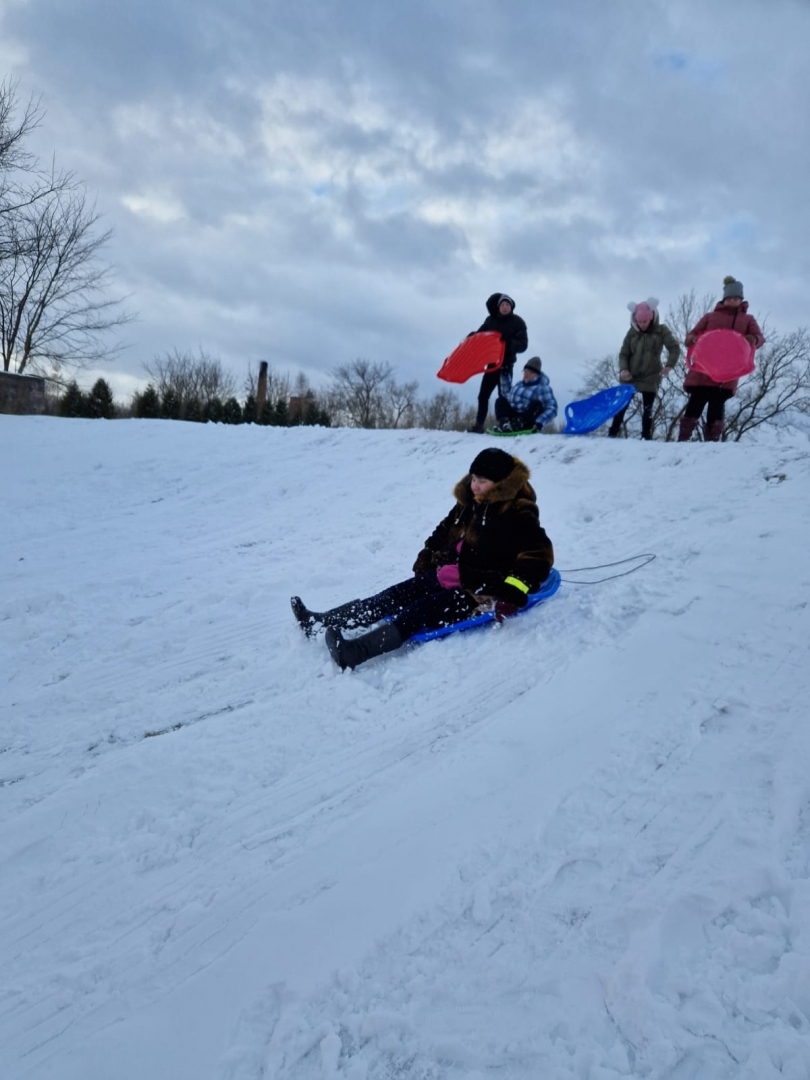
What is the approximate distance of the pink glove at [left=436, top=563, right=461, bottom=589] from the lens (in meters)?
3.67

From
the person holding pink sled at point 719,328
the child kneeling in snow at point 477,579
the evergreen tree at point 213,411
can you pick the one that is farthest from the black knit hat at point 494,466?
the evergreen tree at point 213,411

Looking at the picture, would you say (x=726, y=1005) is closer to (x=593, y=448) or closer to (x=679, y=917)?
(x=679, y=917)

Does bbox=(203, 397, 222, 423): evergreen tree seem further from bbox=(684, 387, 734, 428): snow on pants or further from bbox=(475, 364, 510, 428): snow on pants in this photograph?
bbox=(684, 387, 734, 428): snow on pants

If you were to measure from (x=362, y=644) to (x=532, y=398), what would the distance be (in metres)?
5.53

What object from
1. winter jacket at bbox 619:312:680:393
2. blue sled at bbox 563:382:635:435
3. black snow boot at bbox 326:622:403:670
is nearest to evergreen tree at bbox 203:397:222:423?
blue sled at bbox 563:382:635:435

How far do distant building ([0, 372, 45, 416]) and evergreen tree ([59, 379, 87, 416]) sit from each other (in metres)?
10.7

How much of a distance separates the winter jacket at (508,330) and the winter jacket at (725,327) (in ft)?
7.07

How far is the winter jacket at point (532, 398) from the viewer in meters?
7.66

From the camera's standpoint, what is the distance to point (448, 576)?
3.72 metres

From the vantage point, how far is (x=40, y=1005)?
1531 mm

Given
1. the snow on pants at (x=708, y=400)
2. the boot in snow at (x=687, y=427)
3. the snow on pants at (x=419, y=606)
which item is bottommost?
the snow on pants at (x=419, y=606)

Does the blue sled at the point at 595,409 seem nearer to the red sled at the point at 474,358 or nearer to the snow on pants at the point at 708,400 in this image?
the snow on pants at the point at 708,400

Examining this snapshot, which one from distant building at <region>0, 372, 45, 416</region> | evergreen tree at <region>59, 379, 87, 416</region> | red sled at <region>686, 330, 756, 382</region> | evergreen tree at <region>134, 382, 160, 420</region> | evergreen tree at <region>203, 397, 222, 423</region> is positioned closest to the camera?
red sled at <region>686, 330, 756, 382</region>

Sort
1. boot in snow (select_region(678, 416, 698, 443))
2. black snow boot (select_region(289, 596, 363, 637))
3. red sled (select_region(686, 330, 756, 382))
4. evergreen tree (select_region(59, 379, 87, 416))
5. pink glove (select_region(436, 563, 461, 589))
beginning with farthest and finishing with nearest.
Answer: evergreen tree (select_region(59, 379, 87, 416))
boot in snow (select_region(678, 416, 698, 443))
red sled (select_region(686, 330, 756, 382))
pink glove (select_region(436, 563, 461, 589))
black snow boot (select_region(289, 596, 363, 637))
